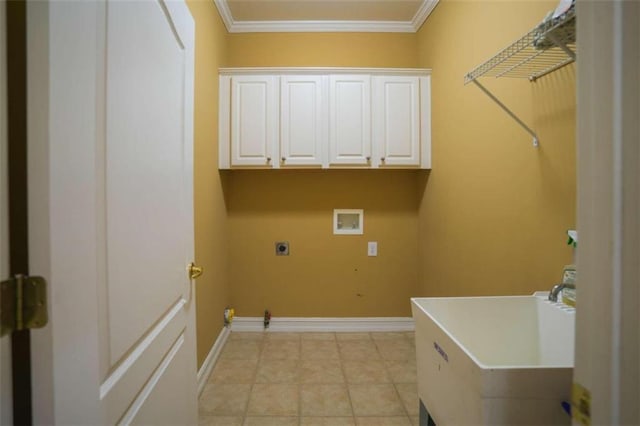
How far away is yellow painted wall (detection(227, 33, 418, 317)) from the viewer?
8.98 feet

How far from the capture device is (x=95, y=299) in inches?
22.5

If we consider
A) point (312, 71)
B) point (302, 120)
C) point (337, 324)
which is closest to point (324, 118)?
point (302, 120)

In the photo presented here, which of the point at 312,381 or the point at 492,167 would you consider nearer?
the point at 492,167

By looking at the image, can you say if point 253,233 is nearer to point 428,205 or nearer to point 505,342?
point 428,205

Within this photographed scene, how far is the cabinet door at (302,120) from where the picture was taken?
2.46m

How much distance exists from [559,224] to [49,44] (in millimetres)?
1607

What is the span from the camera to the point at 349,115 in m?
2.47

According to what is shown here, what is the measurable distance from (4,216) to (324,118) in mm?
2232

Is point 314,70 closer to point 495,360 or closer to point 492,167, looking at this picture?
point 492,167

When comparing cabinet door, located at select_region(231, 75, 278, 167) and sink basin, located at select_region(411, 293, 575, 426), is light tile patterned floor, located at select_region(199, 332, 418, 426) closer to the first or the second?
sink basin, located at select_region(411, 293, 575, 426)

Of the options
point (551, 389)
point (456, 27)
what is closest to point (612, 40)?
point (551, 389)

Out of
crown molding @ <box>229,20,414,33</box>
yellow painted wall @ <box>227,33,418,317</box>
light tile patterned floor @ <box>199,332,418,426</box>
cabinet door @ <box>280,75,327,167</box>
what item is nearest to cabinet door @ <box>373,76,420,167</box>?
yellow painted wall @ <box>227,33,418,317</box>

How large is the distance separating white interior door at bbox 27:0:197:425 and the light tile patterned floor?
0.83 m

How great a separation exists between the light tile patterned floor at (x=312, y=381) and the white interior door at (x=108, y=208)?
2.74 ft
